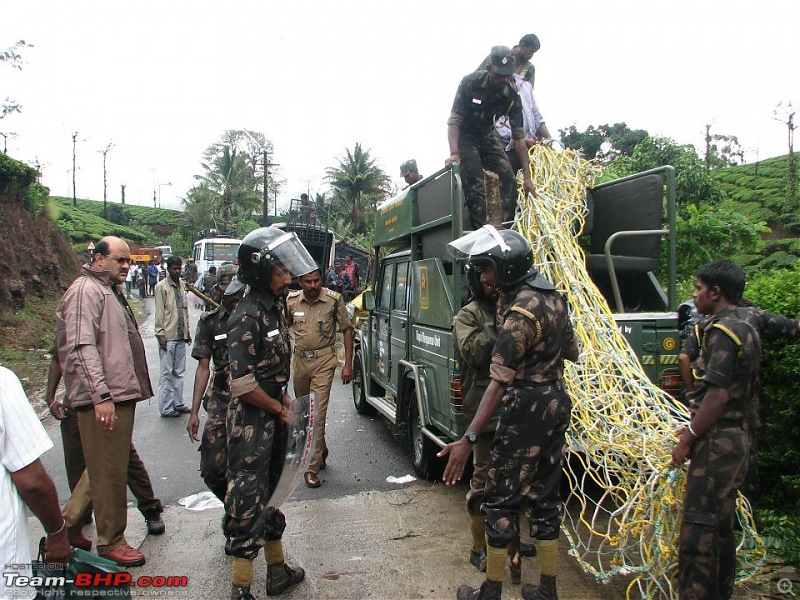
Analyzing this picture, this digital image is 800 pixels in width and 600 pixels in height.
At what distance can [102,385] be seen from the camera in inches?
129

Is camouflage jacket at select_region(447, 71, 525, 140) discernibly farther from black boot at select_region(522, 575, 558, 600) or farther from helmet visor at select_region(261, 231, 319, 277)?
black boot at select_region(522, 575, 558, 600)

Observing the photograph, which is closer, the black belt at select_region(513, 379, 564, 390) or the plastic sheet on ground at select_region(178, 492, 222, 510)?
the black belt at select_region(513, 379, 564, 390)

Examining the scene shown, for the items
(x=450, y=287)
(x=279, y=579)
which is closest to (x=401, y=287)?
(x=450, y=287)

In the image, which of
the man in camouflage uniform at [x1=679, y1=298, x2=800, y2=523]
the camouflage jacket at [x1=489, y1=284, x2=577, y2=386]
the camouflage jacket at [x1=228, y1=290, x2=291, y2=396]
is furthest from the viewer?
the camouflage jacket at [x1=228, y1=290, x2=291, y2=396]

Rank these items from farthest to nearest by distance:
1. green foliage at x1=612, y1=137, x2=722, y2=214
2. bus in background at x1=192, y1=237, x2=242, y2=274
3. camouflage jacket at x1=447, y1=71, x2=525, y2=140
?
bus in background at x1=192, y1=237, x2=242, y2=274 < green foliage at x1=612, y1=137, x2=722, y2=214 < camouflage jacket at x1=447, y1=71, x2=525, y2=140

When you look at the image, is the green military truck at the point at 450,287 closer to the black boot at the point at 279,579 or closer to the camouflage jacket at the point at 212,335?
the black boot at the point at 279,579

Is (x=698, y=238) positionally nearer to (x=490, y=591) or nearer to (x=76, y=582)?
(x=490, y=591)

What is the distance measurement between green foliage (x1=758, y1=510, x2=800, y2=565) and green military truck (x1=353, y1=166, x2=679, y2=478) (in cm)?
97

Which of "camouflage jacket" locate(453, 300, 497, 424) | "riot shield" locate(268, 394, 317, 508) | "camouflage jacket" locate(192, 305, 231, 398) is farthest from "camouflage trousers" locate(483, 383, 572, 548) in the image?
"camouflage jacket" locate(192, 305, 231, 398)

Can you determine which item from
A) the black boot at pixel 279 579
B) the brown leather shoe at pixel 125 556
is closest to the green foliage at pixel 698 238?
the black boot at pixel 279 579

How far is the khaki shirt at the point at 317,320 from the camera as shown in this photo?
5195 mm

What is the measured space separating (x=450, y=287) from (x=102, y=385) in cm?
241

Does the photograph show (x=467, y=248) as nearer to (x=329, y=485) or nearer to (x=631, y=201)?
(x=631, y=201)

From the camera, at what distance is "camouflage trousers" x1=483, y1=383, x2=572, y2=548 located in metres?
2.92
